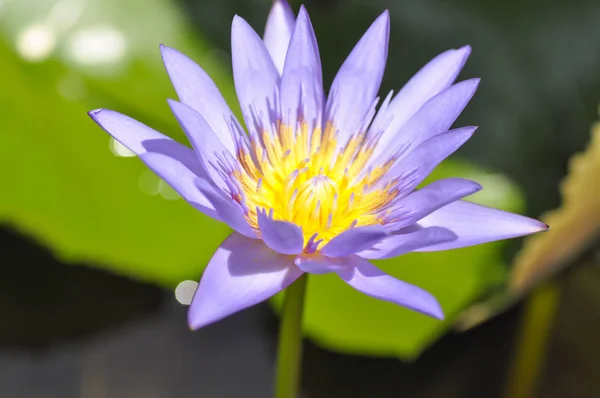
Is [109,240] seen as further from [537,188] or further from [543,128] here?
[543,128]

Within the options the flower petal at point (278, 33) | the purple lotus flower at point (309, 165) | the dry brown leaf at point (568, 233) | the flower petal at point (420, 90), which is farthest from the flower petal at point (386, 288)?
the dry brown leaf at point (568, 233)

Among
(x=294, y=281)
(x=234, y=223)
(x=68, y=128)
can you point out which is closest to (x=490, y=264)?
(x=294, y=281)

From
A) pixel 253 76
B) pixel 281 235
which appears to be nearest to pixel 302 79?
pixel 253 76

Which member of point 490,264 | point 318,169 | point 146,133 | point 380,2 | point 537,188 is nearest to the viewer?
point 146,133

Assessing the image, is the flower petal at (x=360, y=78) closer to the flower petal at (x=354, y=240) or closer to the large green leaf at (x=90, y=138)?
the flower petal at (x=354, y=240)

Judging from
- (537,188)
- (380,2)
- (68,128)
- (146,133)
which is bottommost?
(146,133)

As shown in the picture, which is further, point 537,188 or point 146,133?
point 537,188

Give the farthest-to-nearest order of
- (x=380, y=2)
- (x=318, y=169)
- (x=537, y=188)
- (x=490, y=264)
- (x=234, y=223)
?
(x=380, y=2), (x=537, y=188), (x=490, y=264), (x=318, y=169), (x=234, y=223)
